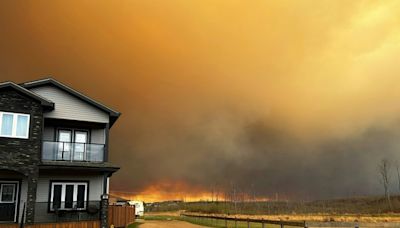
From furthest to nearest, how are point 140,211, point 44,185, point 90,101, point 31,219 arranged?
point 140,211 → point 90,101 → point 44,185 → point 31,219

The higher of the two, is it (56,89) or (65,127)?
(56,89)

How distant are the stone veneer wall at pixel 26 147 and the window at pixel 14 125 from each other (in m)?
→ 0.26

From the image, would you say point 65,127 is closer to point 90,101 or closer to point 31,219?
point 90,101

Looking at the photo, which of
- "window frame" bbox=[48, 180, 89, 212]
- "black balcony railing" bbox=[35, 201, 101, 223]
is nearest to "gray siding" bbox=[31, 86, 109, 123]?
"window frame" bbox=[48, 180, 89, 212]

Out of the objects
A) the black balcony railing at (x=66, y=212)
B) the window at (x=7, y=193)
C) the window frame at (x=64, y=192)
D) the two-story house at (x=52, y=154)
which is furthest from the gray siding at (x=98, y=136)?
the window at (x=7, y=193)

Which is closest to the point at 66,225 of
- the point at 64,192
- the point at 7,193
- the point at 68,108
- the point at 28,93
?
the point at 64,192

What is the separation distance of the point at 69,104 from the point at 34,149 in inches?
180

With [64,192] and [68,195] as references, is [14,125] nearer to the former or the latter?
[64,192]

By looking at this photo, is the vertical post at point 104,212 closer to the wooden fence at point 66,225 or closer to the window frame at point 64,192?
the wooden fence at point 66,225

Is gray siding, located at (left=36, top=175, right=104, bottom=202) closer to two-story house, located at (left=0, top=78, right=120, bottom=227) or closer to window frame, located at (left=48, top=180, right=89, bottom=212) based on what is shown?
two-story house, located at (left=0, top=78, right=120, bottom=227)

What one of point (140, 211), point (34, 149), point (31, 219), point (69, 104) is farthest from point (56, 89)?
point (140, 211)

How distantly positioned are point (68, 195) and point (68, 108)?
19.9 ft

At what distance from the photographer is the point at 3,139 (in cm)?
2412

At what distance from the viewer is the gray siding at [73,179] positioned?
2623cm
